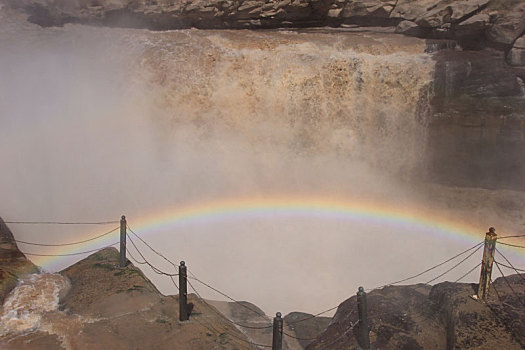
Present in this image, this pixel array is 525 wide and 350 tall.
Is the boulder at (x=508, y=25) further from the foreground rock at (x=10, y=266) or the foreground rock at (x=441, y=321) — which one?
the foreground rock at (x=10, y=266)

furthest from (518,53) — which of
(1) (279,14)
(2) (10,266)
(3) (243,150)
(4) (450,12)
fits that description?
(2) (10,266)

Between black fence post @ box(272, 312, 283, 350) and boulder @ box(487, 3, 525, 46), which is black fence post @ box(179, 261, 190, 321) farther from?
boulder @ box(487, 3, 525, 46)

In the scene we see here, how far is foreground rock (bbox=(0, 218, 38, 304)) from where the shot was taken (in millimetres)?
8449

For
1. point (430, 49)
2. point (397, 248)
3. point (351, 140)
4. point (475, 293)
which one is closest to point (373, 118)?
point (351, 140)

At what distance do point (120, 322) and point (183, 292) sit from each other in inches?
47.2

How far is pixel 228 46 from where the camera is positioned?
15.1 metres

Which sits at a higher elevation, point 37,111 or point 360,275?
point 37,111

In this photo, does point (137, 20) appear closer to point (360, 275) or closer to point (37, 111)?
point (37, 111)

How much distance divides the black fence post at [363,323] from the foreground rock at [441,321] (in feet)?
0.86

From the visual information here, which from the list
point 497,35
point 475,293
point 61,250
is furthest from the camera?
point 497,35

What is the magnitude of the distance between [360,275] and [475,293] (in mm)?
6472

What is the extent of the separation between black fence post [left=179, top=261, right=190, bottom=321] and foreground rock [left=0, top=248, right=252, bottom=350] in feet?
0.53

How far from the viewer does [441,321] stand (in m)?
8.05

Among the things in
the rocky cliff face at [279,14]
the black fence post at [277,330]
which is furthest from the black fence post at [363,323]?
the rocky cliff face at [279,14]
